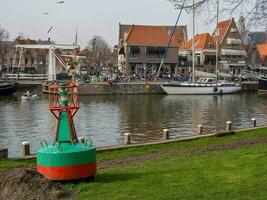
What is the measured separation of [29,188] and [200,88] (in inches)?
2371

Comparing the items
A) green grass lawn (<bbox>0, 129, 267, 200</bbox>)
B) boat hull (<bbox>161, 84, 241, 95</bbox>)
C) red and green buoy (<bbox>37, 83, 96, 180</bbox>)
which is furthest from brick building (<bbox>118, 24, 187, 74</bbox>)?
Answer: red and green buoy (<bbox>37, 83, 96, 180</bbox>)

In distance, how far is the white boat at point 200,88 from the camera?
220 feet

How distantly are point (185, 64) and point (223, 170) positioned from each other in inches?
3480

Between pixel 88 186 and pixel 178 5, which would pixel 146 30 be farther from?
pixel 88 186

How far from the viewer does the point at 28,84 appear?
7550 centimetres

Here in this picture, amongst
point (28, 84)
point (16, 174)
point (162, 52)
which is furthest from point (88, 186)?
point (162, 52)

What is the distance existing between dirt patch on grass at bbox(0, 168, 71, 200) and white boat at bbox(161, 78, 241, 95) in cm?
5866

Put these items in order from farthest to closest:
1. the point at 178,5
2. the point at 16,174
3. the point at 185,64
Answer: the point at 185,64 < the point at 178,5 < the point at 16,174

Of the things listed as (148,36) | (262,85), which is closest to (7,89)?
(148,36)

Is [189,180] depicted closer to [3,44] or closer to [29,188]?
[29,188]

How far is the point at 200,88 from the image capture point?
67750 mm

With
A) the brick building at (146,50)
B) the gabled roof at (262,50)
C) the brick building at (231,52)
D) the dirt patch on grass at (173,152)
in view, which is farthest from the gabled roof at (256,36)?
the brick building at (146,50)

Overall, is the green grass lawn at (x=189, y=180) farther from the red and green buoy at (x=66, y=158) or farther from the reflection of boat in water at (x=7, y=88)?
the reflection of boat in water at (x=7, y=88)

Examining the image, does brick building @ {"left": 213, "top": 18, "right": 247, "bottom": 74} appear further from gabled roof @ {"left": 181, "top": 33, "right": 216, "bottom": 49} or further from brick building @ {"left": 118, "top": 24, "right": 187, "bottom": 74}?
brick building @ {"left": 118, "top": 24, "right": 187, "bottom": 74}
